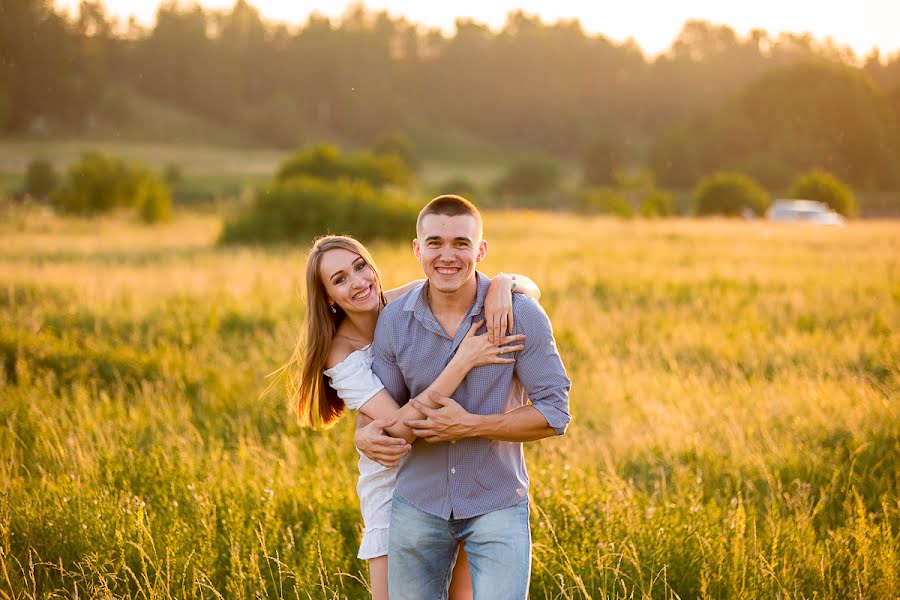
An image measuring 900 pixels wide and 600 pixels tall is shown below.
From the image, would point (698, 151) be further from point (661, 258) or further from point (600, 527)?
point (600, 527)

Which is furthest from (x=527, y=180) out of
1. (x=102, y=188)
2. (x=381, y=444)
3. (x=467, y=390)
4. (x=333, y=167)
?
(x=381, y=444)

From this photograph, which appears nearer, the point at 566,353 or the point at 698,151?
the point at 566,353

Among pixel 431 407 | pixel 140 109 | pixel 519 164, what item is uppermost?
pixel 140 109

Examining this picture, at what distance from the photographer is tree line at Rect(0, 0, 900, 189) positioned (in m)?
81.2

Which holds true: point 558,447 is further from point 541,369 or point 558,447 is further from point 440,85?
point 440,85

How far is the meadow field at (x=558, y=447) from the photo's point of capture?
14.2ft

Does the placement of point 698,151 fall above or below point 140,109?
below

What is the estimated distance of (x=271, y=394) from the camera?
7.94 meters

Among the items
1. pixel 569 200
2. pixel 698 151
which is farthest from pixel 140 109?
pixel 698 151

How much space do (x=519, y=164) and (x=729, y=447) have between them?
258ft

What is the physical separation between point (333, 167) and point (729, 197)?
2649 cm

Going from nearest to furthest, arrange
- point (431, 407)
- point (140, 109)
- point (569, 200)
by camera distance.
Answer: point (431, 407)
point (569, 200)
point (140, 109)

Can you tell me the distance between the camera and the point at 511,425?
3.28 m

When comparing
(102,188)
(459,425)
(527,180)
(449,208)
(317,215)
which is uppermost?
(527,180)
